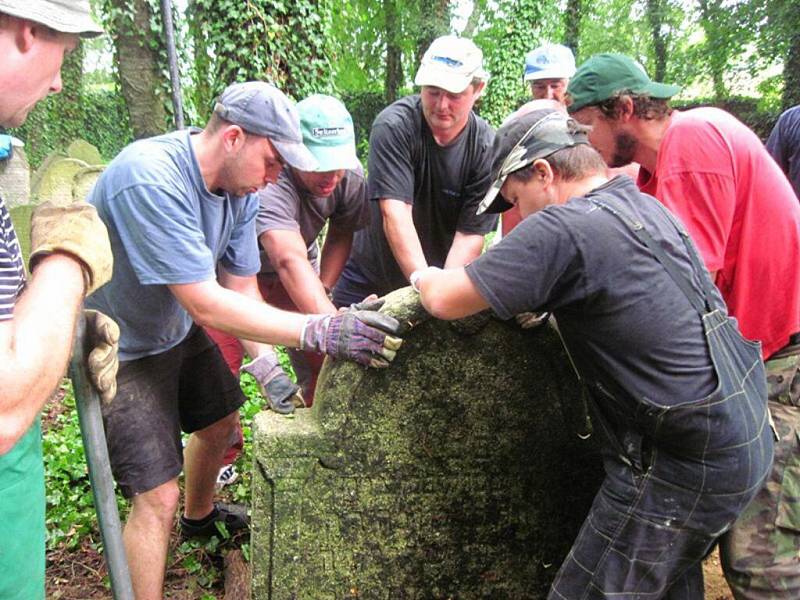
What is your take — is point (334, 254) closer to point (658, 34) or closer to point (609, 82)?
point (609, 82)

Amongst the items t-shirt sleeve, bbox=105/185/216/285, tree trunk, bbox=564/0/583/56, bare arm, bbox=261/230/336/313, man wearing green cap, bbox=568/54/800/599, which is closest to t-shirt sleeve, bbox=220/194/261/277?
bare arm, bbox=261/230/336/313

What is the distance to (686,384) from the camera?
68.6 inches

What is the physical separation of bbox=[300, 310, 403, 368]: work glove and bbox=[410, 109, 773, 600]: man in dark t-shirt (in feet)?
0.65

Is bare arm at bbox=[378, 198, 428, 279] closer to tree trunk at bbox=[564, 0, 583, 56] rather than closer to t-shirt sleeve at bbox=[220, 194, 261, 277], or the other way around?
t-shirt sleeve at bbox=[220, 194, 261, 277]

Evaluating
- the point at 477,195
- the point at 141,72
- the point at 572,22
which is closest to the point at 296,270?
the point at 477,195

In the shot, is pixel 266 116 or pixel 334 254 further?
pixel 334 254

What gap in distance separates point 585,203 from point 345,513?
4.31ft

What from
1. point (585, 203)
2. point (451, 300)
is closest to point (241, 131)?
point (451, 300)

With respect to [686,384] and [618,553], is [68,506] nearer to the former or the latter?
[618,553]

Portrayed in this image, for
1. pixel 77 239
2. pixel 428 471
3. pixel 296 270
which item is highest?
pixel 77 239

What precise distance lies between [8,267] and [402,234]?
76.6 inches

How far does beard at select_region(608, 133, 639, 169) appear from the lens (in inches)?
95.5

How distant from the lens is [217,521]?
10.3 ft

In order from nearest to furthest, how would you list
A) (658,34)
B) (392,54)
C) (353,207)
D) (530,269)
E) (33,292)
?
(33,292)
(530,269)
(353,207)
(392,54)
(658,34)
